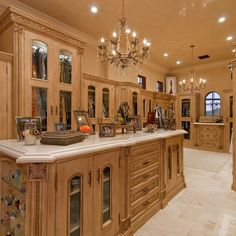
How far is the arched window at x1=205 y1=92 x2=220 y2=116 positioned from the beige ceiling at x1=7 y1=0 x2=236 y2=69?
244 cm

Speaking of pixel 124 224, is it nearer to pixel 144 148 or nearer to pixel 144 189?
pixel 144 189

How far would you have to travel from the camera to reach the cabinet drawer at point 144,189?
2148 millimetres

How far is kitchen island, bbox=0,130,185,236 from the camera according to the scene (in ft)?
4.33

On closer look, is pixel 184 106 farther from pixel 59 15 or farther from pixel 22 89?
pixel 22 89

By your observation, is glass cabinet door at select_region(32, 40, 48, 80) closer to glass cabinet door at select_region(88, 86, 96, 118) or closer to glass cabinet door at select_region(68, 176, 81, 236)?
glass cabinet door at select_region(88, 86, 96, 118)

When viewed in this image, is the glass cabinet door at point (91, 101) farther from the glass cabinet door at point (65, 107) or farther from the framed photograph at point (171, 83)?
the framed photograph at point (171, 83)

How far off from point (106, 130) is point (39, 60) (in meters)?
1.60

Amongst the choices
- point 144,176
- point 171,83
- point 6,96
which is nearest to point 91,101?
point 6,96

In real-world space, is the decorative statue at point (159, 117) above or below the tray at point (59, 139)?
above

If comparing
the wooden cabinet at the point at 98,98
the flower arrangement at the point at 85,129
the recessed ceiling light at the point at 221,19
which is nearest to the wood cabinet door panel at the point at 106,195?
the flower arrangement at the point at 85,129

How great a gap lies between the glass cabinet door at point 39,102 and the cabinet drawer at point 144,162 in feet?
5.26

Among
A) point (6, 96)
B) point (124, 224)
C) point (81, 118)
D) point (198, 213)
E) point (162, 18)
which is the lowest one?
point (198, 213)

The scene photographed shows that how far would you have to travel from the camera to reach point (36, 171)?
4.32 feet

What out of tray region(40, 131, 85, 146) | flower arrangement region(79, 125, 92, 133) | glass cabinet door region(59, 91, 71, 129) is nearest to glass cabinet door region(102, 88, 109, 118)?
glass cabinet door region(59, 91, 71, 129)
